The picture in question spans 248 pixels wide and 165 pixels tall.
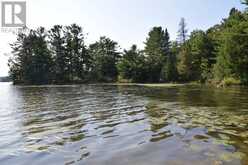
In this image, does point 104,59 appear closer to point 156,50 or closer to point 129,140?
point 156,50

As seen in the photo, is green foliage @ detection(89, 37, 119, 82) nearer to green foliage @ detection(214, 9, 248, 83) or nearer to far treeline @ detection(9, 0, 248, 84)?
far treeline @ detection(9, 0, 248, 84)

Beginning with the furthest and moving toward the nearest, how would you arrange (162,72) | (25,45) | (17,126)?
(25,45), (162,72), (17,126)

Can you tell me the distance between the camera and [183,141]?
922 centimetres

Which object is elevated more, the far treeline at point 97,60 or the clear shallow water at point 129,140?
the far treeline at point 97,60

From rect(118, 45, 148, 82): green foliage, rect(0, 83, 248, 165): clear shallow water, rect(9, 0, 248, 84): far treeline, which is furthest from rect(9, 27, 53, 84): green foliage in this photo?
rect(0, 83, 248, 165): clear shallow water

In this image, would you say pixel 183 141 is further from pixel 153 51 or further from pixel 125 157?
pixel 153 51

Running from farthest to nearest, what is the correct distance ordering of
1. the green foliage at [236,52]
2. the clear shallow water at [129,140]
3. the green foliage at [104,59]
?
the green foliage at [104,59]
the green foliage at [236,52]
the clear shallow water at [129,140]

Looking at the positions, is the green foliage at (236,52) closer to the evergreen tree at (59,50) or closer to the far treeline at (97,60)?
the far treeline at (97,60)

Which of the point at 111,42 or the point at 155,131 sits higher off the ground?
the point at 111,42

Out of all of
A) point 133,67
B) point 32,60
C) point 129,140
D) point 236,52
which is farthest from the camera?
point 32,60

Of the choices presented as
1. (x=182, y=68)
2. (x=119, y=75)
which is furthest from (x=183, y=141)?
(x=119, y=75)

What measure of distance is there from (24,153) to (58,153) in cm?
88

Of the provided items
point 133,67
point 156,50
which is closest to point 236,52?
point 133,67

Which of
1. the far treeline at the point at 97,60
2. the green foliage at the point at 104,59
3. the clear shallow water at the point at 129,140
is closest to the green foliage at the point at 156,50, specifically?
the far treeline at the point at 97,60
